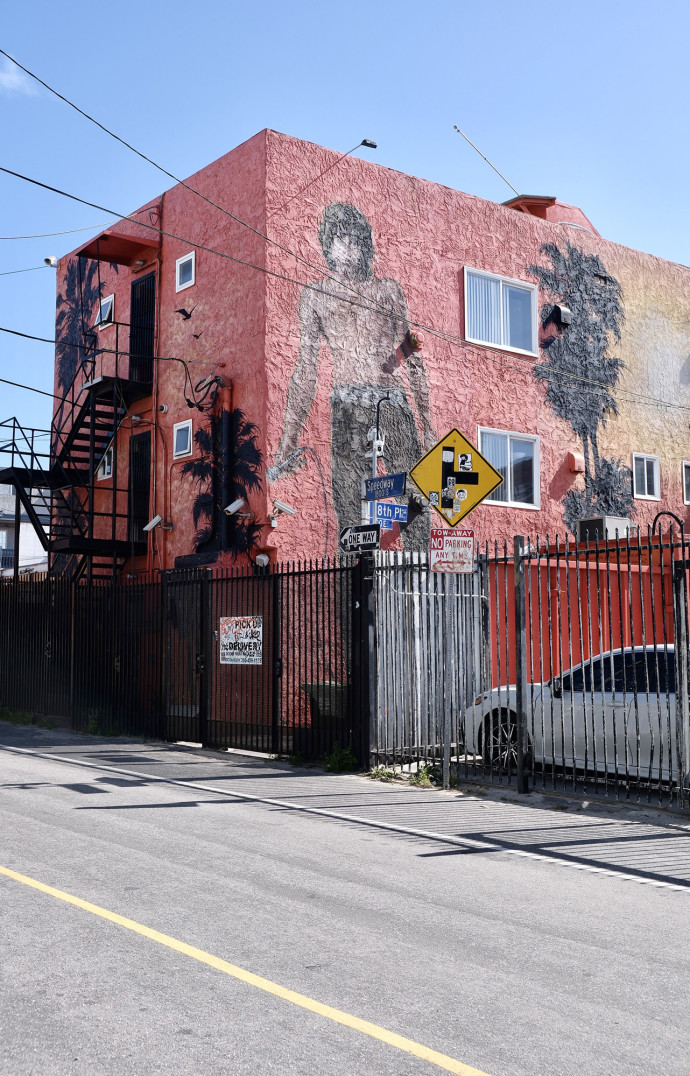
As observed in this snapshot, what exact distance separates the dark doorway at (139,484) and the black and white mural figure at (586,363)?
27.4 ft

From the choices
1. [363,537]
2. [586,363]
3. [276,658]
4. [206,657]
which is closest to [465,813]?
[363,537]

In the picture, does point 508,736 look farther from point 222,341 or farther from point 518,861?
point 222,341

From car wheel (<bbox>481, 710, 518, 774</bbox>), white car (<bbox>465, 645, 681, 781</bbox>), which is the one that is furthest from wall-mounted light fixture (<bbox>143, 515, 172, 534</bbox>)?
white car (<bbox>465, 645, 681, 781</bbox>)

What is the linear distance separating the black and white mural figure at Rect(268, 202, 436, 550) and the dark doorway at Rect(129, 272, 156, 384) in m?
4.27

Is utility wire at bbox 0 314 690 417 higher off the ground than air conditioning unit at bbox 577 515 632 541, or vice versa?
utility wire at bbox 0 314 690 417

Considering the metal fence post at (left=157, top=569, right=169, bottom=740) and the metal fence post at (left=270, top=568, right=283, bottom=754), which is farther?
the metal fence post at (left=157, top=569, right=169, bottom=740)

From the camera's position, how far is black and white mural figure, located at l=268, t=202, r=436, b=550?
720 inches


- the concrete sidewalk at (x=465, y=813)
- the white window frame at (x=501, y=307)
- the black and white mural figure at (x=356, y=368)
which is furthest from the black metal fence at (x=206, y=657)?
the white window frame at (x=501, y=307)

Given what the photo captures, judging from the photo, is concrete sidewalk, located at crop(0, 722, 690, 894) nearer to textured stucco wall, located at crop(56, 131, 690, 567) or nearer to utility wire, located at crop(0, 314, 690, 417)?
textured stucco wall, located at crop(56, 131, 690, 567)

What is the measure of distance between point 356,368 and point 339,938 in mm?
14347

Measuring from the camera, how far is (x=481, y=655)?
42.8 feet

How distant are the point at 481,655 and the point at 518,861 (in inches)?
200

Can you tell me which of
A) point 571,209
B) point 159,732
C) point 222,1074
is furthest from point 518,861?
point 571,209

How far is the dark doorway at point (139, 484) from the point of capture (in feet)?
68.9
